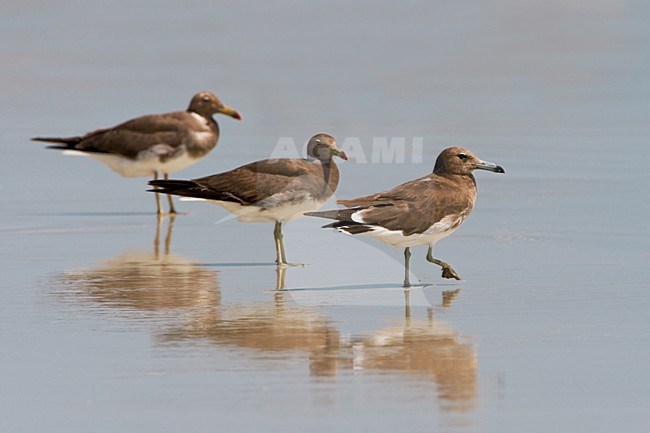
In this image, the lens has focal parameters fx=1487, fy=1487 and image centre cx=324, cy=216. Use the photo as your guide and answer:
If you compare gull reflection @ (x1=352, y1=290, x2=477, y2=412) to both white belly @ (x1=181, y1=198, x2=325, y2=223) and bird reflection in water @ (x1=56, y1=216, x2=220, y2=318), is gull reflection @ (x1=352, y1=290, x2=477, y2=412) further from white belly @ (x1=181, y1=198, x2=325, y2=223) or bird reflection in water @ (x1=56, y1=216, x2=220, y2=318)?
white belly @ (x1=181, y1=198, x2=325, y2=223)

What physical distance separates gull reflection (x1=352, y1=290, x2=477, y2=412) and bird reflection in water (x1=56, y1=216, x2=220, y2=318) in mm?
1535

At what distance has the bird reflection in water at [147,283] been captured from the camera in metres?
10.1

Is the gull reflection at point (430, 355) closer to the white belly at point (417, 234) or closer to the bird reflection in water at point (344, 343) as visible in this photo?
the bird reflection in water at point (344, 343)

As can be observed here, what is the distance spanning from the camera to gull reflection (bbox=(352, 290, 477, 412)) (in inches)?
305

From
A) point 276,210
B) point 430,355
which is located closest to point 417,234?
point 276,210

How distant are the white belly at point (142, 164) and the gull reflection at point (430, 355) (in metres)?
6.30

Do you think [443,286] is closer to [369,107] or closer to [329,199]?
[329,199]

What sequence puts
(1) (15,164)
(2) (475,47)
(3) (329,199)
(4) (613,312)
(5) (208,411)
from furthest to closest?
(2) (475,47), (1) (15,164), (3) (329,199), (4) (613,312), (5) (208,411)

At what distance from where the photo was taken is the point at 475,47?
92.3 ft

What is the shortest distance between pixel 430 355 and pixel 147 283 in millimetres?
3042

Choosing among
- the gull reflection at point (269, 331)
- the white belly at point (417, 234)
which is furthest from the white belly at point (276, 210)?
the gull reflection at point (269, 331)

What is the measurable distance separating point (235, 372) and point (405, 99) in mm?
14779

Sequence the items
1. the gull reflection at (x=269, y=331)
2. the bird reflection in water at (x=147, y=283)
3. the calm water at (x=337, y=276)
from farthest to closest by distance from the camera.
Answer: the bird reflection in water at (x=147, y=283) < the gull reflection at (x=269, y=331) < the calm water at (x=337, y=276)

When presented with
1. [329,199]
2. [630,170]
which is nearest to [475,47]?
[630,170]
